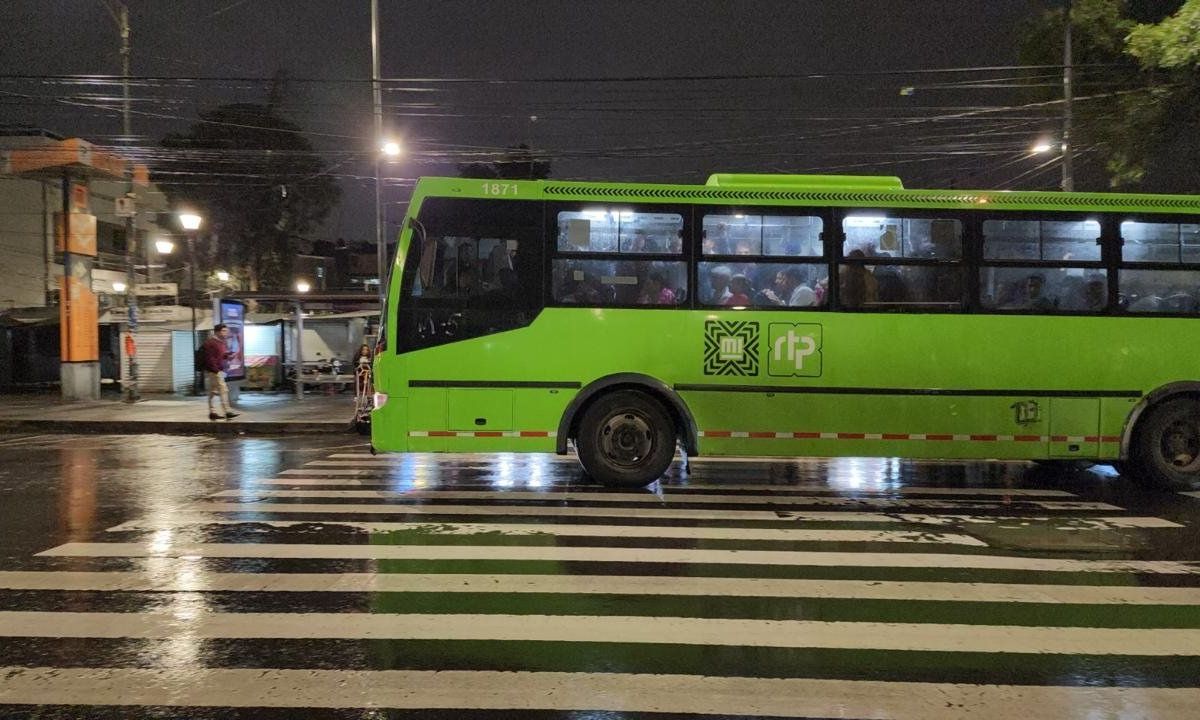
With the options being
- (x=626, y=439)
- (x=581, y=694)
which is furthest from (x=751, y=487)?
(x=581, y=694)

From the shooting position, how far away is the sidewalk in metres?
15.6

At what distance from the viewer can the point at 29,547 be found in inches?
262

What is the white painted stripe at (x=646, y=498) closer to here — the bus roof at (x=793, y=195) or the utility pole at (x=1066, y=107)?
the bus roof at (x=793, y=195)

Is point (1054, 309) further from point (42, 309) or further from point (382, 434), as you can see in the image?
point (42, 309)

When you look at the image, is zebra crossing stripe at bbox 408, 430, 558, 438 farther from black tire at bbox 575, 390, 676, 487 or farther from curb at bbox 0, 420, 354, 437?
curb at bbox 0, 420, 354, 437

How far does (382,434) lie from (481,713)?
18.6ft

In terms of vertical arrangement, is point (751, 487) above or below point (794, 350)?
below

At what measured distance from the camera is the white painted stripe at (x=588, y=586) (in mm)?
5449

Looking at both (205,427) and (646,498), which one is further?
(205,427)

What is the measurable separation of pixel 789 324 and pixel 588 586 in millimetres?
4629

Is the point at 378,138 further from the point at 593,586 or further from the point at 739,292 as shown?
the point at 593,586

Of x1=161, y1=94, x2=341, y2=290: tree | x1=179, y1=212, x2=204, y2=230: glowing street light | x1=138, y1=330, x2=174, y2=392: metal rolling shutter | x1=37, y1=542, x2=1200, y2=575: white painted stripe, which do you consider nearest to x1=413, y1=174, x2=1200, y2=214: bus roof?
x1=37, y1=542, x2=1200, y2=575: white painted stripe

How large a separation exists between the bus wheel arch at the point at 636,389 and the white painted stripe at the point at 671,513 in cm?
106

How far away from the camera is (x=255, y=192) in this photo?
34969 mm
